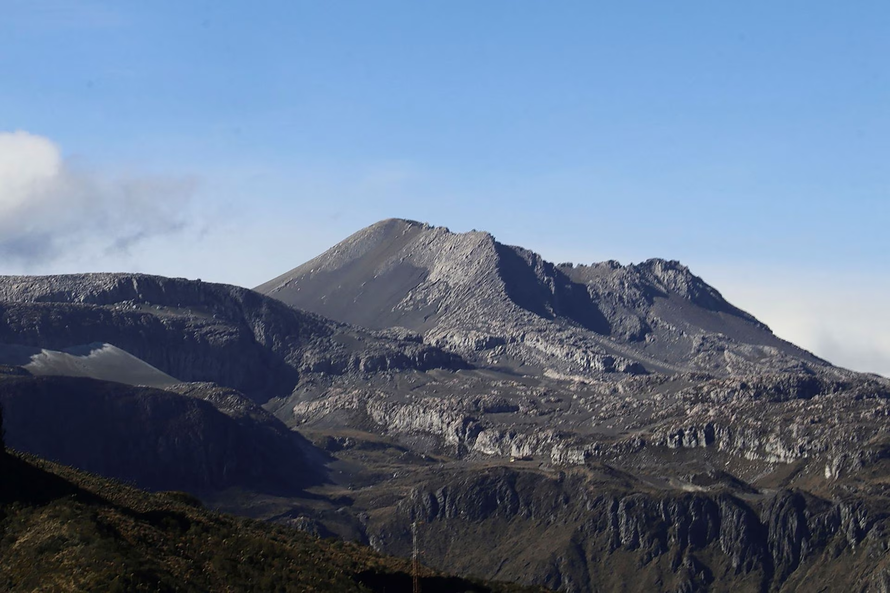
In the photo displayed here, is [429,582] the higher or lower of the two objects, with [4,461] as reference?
lower

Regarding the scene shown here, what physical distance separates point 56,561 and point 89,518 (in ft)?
32.1

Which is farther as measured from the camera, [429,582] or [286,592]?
[429,582]

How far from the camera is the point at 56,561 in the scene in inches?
4525

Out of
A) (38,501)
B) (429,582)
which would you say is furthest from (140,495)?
(429,582)

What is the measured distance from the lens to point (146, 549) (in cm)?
12488

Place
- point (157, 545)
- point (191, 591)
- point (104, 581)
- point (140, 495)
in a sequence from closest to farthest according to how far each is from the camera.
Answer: point (104, 581) < point (191, 591) < point (157, 545) < point (140, 495)

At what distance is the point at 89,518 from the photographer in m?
125

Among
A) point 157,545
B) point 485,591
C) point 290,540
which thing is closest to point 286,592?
point 157,545

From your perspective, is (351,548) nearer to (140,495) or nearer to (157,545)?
(140,495)

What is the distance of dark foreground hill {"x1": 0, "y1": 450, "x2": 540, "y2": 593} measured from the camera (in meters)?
114

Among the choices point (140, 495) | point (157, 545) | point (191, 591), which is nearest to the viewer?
point (191, 591)

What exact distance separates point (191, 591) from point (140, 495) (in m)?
32.1

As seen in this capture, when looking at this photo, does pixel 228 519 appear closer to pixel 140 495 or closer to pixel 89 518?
pixel 140 495

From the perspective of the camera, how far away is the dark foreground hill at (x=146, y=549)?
114 metres
